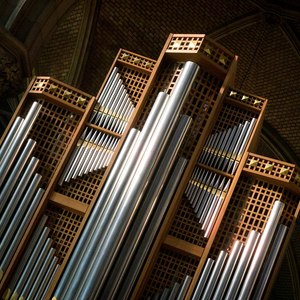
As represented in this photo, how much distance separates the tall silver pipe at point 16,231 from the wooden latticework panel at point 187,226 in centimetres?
167

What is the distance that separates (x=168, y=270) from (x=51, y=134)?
231cm

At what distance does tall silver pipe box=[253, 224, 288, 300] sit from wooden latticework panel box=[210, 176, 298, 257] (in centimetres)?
18

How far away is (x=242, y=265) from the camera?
859 centimetres

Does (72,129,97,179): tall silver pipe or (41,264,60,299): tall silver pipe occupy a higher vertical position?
(72,129,97,179): tall silver pipe

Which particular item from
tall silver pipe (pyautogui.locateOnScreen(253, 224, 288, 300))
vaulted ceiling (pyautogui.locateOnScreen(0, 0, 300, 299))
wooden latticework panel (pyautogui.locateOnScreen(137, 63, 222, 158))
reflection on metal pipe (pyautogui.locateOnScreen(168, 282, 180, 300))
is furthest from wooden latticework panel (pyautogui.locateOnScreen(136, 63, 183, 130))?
vaulted ceiling (pyautogui.locateOnScreen(0, 0, 300, 299))

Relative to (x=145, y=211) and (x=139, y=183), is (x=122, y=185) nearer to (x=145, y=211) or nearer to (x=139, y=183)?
(x=139, y=183)

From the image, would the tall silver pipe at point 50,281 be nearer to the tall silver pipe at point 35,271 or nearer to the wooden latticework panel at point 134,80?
the tall silver pipe at point 35,271

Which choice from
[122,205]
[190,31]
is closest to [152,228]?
[122,205]

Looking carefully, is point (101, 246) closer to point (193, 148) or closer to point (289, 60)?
Result: point (193, 148)

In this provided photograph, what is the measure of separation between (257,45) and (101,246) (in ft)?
27.9

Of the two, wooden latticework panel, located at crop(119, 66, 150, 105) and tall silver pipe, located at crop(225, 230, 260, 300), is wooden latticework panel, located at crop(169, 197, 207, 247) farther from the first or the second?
wooden latticework panel, located at crop(119, 66, 150, 105)

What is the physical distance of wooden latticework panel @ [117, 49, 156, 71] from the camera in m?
10.1

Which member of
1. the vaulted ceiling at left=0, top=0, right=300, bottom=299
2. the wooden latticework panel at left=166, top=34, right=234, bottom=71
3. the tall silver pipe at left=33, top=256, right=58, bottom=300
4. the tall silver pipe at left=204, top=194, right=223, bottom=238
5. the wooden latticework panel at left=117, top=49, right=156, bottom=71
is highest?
the vaulted ceiling at left=0, top=0, right=300, bottom=299

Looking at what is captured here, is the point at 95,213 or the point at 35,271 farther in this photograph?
the point at 95,213
